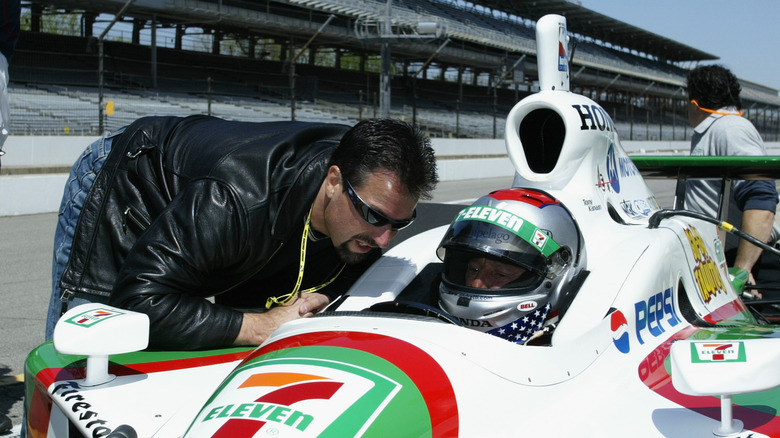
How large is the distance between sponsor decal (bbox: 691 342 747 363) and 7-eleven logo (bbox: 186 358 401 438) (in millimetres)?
739

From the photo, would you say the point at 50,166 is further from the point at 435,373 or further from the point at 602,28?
the point at 602,28

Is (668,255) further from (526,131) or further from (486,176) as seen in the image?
(486,176)

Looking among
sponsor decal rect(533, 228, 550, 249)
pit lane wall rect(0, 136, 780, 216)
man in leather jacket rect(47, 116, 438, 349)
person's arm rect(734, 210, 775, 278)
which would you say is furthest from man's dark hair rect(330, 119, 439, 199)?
pit lane wall rect(0, 136, 780, 216)

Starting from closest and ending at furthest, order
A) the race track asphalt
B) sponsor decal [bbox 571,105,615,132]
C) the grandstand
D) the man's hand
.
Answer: the man's hand → sponsor decal [bbox 571,105,615,132] → the race track asphalt → the grandstand

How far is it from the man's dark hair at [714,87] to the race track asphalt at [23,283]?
1843 millimetres

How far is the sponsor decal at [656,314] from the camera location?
266cm

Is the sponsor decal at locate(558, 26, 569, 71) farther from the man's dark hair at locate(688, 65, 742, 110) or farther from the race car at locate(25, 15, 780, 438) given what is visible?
the man's dark hair at locate(688, 65, 742, 110)

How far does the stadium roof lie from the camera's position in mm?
44875

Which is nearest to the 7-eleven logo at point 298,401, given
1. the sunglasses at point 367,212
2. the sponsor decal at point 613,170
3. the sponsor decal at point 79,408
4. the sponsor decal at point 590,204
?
the sponsor decal at point 79,408

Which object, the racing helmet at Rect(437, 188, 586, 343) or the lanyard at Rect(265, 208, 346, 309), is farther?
the lanyard at Rect(265, 208, 346, 309)

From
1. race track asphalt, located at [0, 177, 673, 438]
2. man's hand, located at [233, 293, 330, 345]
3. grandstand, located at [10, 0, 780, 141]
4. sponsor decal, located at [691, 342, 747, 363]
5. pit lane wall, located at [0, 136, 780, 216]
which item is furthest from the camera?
grandstand, located at [10, 0, 780, 141]

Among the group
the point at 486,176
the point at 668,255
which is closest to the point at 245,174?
the point at 668,255

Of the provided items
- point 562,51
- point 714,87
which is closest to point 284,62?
point 714,87

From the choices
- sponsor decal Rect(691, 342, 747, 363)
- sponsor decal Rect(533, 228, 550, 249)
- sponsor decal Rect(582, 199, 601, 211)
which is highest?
sponsor decal Rect(582, 199, 601, 211)
